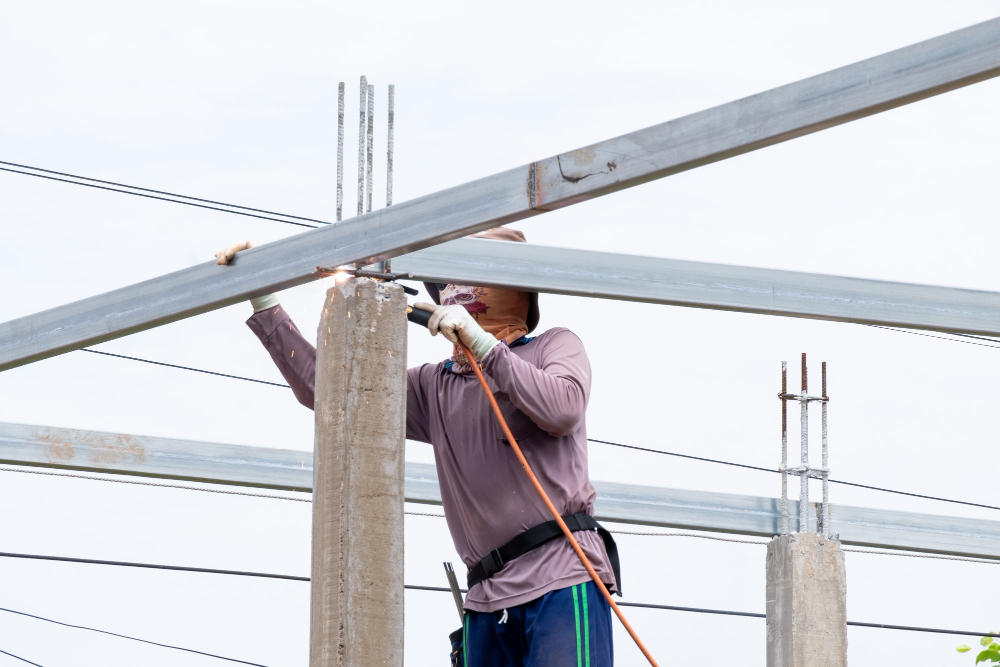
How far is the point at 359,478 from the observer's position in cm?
395

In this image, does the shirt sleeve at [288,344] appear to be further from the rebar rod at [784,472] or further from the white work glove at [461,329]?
the rebar rod at [784,472]

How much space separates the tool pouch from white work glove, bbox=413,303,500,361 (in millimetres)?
993

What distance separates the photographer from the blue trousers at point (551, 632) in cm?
432

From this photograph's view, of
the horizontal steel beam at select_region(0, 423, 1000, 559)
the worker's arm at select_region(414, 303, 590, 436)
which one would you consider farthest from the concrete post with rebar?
the worker's arm at select_region(414, 303, 590, 436)

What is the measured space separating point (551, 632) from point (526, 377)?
2.42 ft

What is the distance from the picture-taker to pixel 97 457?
7219 millimetres

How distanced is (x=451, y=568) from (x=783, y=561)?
4134mm

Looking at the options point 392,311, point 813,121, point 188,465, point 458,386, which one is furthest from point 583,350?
point 188,465

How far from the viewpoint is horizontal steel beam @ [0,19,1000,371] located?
11.0ft

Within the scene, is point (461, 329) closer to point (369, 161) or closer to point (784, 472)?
point (369, 161)

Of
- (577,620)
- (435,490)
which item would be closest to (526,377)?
(577,620)

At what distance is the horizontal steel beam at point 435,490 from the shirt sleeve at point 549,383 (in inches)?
124

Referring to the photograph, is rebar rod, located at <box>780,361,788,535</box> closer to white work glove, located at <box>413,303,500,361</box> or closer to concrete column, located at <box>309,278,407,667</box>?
white work glove, located at <box>413,303,500,361</box>

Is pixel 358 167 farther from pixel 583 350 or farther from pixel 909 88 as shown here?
pixel 909 88
